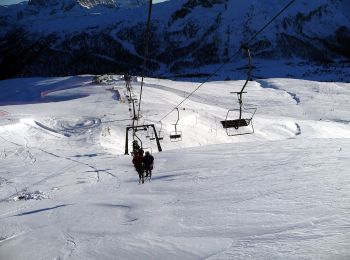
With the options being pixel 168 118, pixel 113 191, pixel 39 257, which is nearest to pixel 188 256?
pixel 39 257

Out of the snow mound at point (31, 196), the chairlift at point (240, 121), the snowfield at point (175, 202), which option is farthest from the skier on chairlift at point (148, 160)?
the chairlift at point (240, 121)

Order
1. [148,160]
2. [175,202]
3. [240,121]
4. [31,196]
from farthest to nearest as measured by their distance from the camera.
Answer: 1. [240,121]
2. [148,160]
3. [31,196]
4. [175,202]

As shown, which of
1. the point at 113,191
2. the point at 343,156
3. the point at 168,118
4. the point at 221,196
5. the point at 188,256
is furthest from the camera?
the point at 168,118

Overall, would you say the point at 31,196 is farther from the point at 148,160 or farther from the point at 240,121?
the point at 240,121

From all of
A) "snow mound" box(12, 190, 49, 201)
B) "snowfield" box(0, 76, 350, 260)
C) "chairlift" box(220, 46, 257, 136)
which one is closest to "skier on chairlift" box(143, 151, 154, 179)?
"snowfield" box(0, 76, 350, 260)

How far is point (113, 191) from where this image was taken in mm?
15359

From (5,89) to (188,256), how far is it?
89220 mm

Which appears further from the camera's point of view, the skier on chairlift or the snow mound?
the skier on chairlift

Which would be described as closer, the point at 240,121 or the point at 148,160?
the point at 148,160

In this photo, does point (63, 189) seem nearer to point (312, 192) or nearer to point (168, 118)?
point (312, 192)

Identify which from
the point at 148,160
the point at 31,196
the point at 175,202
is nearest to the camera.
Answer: the point at 175,202

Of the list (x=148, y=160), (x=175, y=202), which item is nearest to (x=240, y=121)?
(x=148, y=160)

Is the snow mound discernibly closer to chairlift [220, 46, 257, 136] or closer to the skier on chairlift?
the skier on chairlift

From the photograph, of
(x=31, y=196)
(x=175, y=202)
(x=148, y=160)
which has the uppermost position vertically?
(x=148, y=160)
